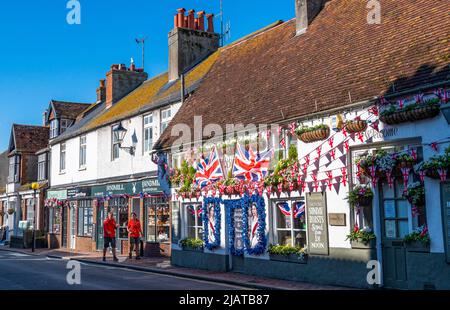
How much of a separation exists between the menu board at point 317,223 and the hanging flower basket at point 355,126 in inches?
70.7

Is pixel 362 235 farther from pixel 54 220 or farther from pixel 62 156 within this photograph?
pixel 54 220

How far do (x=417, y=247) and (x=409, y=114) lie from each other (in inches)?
107

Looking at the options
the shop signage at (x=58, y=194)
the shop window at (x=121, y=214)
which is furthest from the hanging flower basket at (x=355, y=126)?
the shop signage at (x=58, y=194)

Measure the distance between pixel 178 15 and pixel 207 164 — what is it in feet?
35.9

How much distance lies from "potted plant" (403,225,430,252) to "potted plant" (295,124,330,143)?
3.21 meters

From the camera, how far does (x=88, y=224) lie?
27.5 m

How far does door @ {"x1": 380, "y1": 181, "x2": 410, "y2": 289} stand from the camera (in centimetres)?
1112

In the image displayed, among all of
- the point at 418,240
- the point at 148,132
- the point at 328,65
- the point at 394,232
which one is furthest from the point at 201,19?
the point at 418,240

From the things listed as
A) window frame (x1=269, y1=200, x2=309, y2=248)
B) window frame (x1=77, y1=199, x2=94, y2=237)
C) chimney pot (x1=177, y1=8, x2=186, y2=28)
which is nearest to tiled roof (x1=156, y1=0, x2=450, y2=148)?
Result: window frame (x1=269, y1=200, x2=309, y2=248)

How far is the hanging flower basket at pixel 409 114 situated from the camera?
34.3ft

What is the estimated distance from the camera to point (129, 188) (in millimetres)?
23062

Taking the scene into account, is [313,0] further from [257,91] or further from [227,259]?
[227,259]

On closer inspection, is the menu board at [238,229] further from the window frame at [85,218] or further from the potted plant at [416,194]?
the window frame at [85,218]

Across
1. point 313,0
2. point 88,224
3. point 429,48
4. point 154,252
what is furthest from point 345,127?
point 88,224
